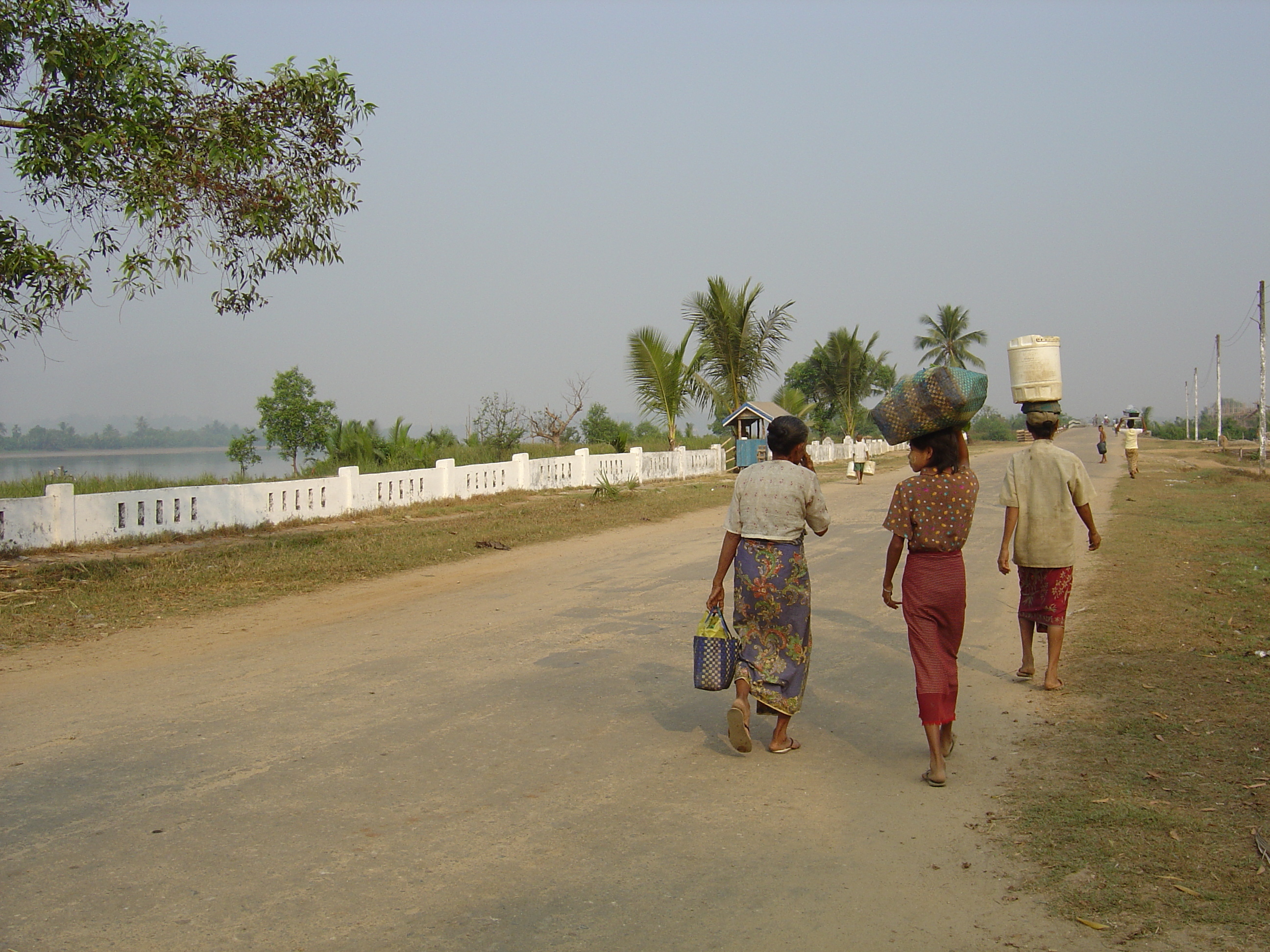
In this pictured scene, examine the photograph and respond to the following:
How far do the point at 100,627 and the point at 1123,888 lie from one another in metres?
8.12

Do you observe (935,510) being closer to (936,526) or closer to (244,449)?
(936,526)

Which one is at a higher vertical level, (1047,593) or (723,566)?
(723,566)

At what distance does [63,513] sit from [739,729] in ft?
35.7

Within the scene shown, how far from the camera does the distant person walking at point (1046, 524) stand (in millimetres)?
6090

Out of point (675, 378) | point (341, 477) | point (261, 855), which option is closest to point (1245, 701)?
point (261, 855)

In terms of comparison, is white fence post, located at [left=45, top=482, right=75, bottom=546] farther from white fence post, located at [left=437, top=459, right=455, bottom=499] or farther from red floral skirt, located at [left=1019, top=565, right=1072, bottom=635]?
red floral skirt, located at [left=1019, top=565, right=1072, bottom=635]

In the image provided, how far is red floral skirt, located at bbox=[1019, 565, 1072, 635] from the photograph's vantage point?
20.1 feet

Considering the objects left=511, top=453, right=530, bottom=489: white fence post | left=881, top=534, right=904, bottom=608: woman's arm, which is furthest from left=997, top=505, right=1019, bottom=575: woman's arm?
left=511, top=453, right=530, bottom=489: white fence post

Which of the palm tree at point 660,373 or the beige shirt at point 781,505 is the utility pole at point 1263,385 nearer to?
the palm tree at point 660,373

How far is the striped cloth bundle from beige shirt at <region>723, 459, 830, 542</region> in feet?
1.63

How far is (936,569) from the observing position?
4797 mm

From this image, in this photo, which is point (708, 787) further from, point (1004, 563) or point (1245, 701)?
point (1245, 701)

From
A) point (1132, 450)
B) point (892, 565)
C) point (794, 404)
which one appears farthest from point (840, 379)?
point (892, 565)

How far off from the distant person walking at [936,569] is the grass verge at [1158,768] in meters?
0.54
